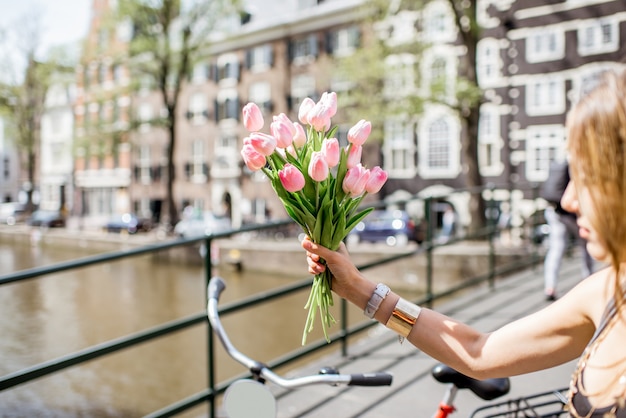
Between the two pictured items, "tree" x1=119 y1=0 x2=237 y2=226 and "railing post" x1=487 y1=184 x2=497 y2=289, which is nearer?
"railing post" x1=487 y1=184 x2=497 y2=289

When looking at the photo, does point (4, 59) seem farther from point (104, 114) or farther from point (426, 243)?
point (426, 243)

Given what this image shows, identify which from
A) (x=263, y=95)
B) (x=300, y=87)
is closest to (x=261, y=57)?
(x=263, y=95)

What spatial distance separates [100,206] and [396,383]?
38523mm

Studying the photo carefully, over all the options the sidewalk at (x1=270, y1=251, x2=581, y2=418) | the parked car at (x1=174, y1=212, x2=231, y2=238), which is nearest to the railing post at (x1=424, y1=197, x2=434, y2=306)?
the sidewalk at (x1=270, y1=251, x2=581, y2=418)

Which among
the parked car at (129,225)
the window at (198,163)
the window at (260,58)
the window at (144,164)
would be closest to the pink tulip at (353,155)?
the parked car at (129,225)

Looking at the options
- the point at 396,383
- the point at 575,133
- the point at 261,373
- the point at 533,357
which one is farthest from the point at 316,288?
the point at 396,383

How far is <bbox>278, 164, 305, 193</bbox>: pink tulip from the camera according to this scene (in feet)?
3.49

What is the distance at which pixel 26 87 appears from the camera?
28.6m

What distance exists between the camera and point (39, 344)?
1013cm

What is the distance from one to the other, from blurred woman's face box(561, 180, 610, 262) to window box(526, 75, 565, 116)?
2277cm

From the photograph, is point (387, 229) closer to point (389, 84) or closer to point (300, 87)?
point (389, 84)

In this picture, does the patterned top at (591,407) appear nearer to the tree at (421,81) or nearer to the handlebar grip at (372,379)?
the handlebar grip at (372,379)

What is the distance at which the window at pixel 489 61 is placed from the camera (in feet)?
76.8

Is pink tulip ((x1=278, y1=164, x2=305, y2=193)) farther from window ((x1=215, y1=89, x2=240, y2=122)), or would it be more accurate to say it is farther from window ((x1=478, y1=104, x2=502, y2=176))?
window ((x1=215, y1=89, x2=240, y2=122))
